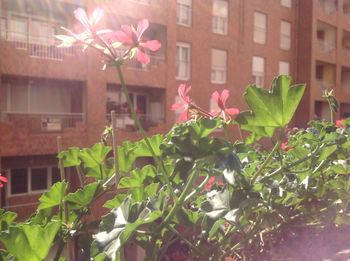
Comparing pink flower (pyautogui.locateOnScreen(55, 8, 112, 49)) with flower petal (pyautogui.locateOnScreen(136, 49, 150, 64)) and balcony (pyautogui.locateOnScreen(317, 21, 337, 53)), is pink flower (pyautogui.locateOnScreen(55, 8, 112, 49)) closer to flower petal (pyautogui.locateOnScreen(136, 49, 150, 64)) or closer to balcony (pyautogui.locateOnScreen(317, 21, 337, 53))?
flower petal (pyautogui.locateOnScreen(136, 49, 150, 64))

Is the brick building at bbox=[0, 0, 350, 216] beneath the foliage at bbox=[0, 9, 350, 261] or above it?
above

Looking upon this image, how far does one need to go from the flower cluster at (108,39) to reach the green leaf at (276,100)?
0.62 ft

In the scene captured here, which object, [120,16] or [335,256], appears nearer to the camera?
[335,256]

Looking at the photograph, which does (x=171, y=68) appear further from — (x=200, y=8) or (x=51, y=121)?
(x=51, y=121)

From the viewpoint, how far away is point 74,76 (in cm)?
1019

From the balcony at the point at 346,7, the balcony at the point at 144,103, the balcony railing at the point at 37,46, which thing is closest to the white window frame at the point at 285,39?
the balcony at the point at 346,7

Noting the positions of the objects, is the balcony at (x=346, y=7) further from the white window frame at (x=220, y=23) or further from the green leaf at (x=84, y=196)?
the green leaf at (x=84, y=196)

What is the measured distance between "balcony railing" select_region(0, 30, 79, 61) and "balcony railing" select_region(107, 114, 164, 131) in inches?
69.0

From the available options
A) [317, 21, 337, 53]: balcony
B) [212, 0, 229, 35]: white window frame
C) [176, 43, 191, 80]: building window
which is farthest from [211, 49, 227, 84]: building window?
[317, 21, 337, 53]: balcony

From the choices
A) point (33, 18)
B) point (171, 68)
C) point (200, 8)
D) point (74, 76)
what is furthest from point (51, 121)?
point (200, 8)

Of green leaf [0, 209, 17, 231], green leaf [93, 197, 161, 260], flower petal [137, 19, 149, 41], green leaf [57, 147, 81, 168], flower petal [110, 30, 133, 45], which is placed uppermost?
flower petal [137, 19, 149, 41]

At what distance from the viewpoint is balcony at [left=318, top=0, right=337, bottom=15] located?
1902cm

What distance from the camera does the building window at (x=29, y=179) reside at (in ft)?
32.2

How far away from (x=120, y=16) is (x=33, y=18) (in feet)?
6.75
